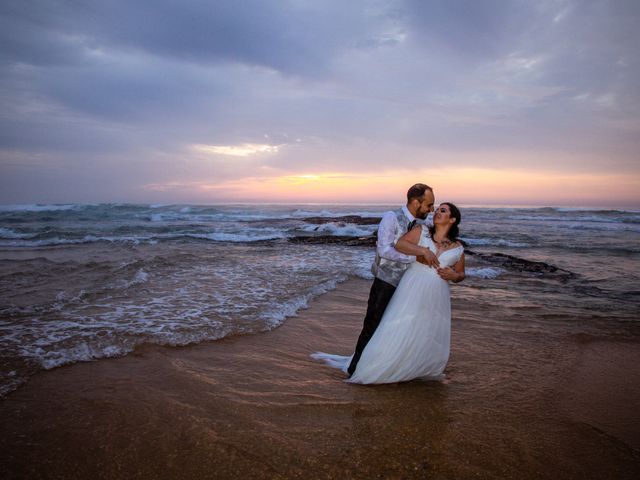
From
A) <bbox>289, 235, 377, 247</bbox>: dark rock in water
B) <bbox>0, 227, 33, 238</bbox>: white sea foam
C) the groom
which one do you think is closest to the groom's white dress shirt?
the groom

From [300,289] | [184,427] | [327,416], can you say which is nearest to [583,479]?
[327,416]

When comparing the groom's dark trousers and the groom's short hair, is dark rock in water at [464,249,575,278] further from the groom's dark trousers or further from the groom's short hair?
the groom's short hair

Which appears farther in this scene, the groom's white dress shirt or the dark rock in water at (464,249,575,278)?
the dark rock in water at (464,249,575,278)

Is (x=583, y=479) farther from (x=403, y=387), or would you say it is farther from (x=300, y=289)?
(x=300, y=289)

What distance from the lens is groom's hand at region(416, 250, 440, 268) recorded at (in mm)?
3719

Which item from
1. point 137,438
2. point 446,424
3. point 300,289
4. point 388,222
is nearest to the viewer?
point 137,438

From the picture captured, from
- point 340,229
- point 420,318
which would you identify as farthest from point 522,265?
point 340,229

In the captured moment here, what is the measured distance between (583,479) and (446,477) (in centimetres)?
103

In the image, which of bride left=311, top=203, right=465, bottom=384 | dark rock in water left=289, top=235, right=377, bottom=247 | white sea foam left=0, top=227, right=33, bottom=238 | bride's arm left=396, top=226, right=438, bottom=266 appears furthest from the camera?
white sea foam left=0, top=227, right=33, bottom=238

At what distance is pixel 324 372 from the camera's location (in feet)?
14.8

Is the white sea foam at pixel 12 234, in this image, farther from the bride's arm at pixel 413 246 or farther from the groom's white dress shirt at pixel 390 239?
the bride's arm at pixel 413 246

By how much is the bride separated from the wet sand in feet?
0.76

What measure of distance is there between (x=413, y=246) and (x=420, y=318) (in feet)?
2.74

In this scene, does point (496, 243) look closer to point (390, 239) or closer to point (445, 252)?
point (445, 252)
